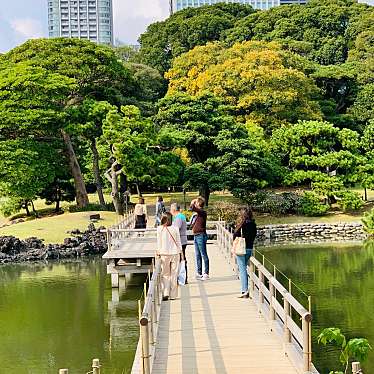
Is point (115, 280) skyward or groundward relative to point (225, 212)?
groundward

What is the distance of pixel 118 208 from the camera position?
3073cm

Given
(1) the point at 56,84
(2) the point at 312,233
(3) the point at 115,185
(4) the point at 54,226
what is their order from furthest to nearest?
(2) the point at 312,233 → (3) the point at 115,185 → (1) the point at 56,84 → (4) the point at 54,226

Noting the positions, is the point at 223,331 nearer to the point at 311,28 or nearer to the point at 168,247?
the point at 168,247

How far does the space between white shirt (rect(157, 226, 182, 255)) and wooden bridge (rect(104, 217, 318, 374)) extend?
0.96 feet

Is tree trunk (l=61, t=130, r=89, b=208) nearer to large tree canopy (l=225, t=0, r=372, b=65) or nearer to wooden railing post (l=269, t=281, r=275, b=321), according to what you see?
wooden railing post (l=269, t=281, r=275, b=321)

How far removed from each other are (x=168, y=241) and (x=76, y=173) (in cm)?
2261

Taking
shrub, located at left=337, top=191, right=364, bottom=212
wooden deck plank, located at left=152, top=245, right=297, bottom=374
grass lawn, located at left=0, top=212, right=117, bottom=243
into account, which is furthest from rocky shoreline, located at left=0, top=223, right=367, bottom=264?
wooden deck plank, located at left=152, top=245, right=297, bottom=374

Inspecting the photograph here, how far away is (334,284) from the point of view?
724 inches

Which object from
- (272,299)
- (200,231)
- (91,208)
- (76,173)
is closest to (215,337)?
(272,299)

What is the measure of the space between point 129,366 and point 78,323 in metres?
3.71

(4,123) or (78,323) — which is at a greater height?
(4,123)

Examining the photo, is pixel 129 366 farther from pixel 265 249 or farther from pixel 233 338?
pixel 265 249

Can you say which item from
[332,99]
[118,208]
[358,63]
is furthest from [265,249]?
[358,63]

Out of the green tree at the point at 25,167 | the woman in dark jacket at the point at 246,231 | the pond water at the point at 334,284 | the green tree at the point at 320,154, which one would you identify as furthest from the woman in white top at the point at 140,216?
the green tree at the point at 320,154
